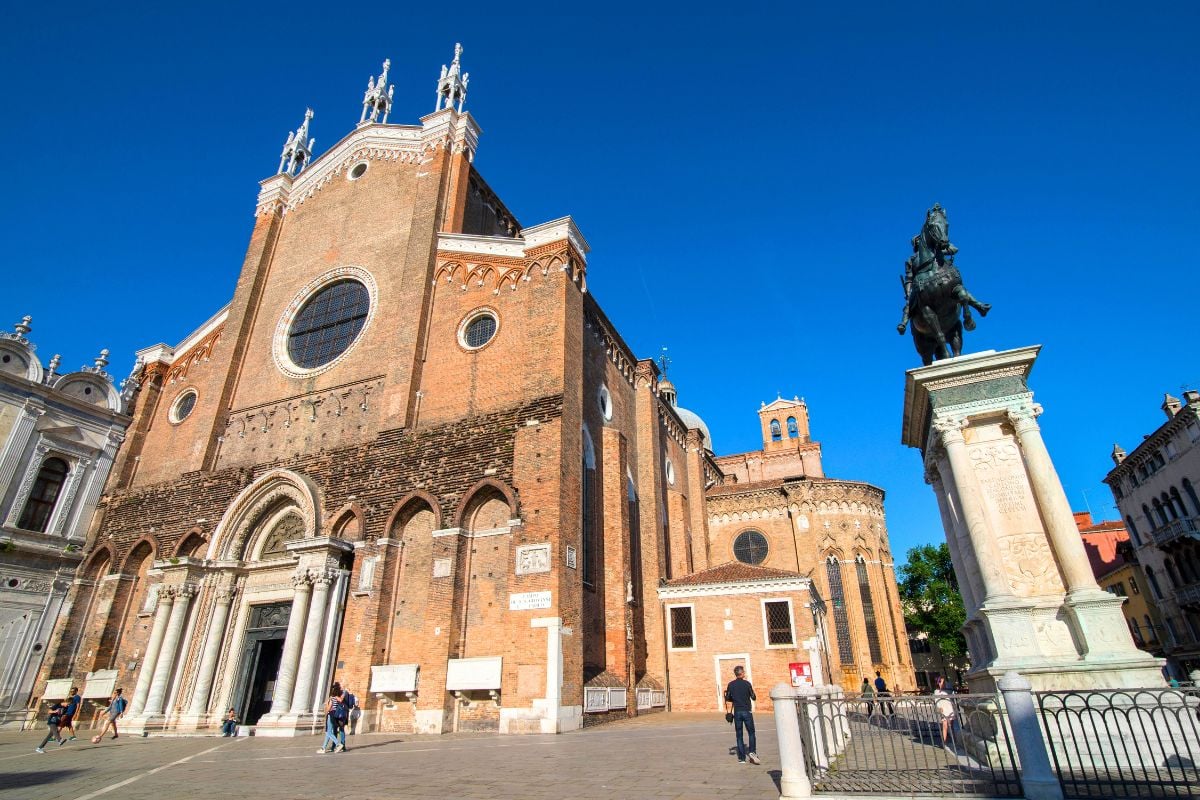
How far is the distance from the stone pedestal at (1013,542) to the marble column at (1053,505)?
1cm

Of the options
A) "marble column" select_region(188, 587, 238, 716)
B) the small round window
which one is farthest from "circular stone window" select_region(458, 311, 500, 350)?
"marble column" select_region(188, 587, 238, 716)

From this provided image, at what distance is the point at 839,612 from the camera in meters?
29.3

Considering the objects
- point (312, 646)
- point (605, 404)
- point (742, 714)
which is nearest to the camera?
point (742, 714)

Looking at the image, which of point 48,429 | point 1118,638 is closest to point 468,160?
point 48,429

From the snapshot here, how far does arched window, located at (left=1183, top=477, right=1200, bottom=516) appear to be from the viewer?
25.8 m

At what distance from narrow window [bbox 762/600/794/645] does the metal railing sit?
18834 millimetres

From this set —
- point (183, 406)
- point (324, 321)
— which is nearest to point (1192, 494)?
point (324, 321)

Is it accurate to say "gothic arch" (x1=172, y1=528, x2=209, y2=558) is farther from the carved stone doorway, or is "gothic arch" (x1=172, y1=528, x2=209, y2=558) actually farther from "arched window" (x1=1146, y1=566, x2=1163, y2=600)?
"arched window" (x1=1146, y1=566, x2=1163, y2=600)

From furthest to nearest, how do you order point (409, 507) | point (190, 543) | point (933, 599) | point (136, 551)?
point (933, 599) < point (136, 551) < point (190, 543) < point (409, 507)

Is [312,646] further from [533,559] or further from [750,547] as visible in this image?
[750,547]

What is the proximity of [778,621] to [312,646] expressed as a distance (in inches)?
523

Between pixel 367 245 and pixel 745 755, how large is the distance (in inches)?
773

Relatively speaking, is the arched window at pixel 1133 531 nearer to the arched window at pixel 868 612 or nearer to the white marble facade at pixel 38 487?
the arched window at pixel 868 612

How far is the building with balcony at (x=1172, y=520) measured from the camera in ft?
85.6
